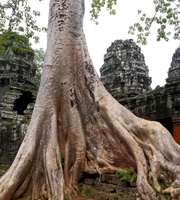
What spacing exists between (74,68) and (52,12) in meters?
1.28

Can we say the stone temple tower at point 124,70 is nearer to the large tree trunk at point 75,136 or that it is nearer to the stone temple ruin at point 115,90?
the stone temple ruin at point 115,90

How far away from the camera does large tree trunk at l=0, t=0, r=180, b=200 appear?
278 cm

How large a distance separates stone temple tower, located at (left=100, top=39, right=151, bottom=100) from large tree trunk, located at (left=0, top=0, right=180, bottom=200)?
7338mm

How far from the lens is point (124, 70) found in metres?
11.9

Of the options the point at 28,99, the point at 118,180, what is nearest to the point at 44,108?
the point at 118,180

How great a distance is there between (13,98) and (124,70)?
5.74m

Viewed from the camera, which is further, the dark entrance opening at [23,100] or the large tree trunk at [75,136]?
the dark entrance opening at [23,100]

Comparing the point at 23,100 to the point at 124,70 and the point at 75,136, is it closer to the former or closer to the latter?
the point at 124,70

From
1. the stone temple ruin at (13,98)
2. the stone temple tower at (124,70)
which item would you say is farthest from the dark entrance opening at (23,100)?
the stone temple tower at (124,70)

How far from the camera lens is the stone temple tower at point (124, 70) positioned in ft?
37.9

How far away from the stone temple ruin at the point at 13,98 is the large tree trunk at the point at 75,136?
170 inches

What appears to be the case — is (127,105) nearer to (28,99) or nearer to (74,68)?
(74,68)

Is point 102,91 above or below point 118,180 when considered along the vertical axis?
above

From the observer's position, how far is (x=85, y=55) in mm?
4082
